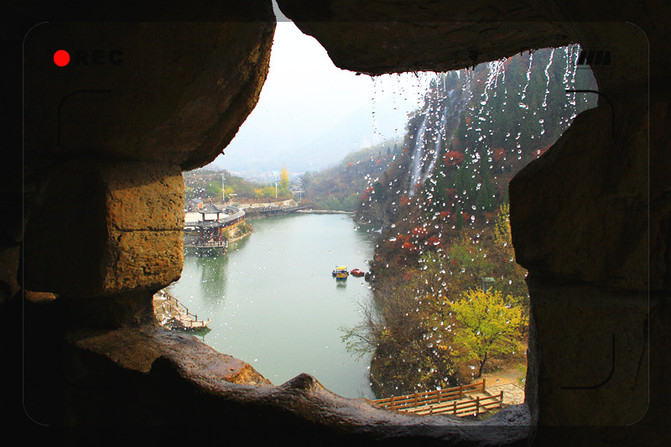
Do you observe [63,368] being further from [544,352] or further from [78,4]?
[544,352]

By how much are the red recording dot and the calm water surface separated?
9646 mm


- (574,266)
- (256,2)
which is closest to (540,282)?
(574,266)

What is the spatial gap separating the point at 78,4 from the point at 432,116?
2683 cm

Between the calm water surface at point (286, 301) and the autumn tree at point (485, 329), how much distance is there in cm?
327

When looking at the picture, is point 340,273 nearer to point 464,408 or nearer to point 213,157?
point 464,408

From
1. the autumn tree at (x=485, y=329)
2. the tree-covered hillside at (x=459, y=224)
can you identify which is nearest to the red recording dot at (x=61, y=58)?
the autumn tree at (x=485, y=329)

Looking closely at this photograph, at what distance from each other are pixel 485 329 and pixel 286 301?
8.69 meters

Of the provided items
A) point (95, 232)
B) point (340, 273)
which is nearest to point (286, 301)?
point (340, 273)

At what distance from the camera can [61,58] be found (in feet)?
5.55

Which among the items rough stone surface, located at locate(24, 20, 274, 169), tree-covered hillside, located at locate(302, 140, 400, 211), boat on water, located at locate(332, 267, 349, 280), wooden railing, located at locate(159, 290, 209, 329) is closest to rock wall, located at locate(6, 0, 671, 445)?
rough stone surface, located at locate(24, 20, 274, 169)

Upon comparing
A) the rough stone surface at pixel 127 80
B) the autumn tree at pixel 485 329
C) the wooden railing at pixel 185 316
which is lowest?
the wooden railing at pixel 185 316

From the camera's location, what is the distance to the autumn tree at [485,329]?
12562mm

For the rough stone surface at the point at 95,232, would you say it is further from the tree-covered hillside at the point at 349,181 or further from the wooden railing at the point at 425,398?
the tree-covered hillside at the point at 349,181

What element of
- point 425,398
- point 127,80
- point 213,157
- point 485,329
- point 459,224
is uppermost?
point 127,80
